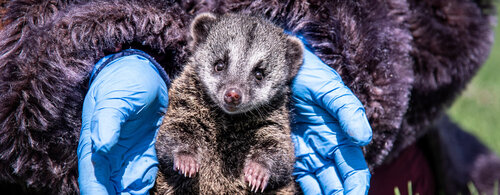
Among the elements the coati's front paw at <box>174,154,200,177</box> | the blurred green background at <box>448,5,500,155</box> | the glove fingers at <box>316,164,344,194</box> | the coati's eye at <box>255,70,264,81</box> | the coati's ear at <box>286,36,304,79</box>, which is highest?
the coati's ear at <box>286,36,304,79</box>

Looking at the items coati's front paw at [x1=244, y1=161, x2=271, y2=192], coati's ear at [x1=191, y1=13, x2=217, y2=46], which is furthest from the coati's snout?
coati's ear at [x1=191, y1=13, x2=217, y2=46]

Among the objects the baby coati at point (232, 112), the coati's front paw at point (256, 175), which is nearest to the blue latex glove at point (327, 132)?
the baby coati at point (232, 112)

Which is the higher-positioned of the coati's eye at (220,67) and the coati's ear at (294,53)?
the coati's ear at (294,53)

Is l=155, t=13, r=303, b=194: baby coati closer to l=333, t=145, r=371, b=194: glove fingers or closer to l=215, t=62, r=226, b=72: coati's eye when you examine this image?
l=215, t=62, r=226, b=72: coati's eye

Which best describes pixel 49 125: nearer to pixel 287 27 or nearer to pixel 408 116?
pixel 287 27

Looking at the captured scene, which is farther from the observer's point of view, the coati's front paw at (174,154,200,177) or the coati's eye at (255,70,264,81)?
the coati's eye at (255,70,264,81)

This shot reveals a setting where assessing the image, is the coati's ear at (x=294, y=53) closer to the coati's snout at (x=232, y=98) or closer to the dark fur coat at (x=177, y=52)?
the dark fur coat at (x=177, y=52)

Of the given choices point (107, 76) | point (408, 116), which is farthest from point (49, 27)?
point (408, 116)

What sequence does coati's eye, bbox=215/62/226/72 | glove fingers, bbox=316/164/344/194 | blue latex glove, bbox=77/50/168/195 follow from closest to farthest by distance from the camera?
1. blue latex glove, bbox=77/50/168/195
2. glove fingers, bbox=316/164/344/194
3. coati's eye, bbox=215/62/226/72

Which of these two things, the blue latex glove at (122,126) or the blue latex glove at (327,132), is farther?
the blue latex glove at (327,132)
